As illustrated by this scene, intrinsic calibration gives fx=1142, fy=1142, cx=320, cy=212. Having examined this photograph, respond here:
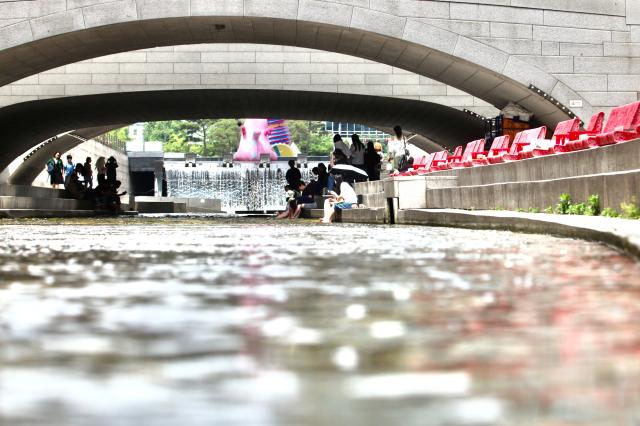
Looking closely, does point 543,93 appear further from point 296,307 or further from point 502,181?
point 296,307

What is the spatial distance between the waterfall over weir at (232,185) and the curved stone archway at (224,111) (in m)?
17.0

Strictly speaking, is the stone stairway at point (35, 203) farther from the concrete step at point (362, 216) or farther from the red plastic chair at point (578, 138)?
the red plastic chair at point (578, 138)

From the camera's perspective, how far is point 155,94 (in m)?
48.3

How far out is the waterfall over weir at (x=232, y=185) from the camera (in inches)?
2995

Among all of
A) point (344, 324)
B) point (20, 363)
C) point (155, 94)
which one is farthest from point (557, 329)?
point (155, 94)

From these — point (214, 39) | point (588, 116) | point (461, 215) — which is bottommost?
point (461, 215)

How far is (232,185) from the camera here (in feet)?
252

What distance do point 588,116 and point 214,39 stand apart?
43.0 feet

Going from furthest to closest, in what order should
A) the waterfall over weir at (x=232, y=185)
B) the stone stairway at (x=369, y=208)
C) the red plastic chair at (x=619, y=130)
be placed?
the waterfall over weir at (x=232, y=185) → the stone stairway at (x=369, y=208) → the red plastic chair at (x=619, y=130)

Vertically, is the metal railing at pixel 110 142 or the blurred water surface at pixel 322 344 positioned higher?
the metal railing at pixel 110 142

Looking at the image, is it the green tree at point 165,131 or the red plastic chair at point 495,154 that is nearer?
the red plastic chair at point 495,154

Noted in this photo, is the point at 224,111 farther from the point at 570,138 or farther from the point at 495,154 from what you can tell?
the point at 570,138

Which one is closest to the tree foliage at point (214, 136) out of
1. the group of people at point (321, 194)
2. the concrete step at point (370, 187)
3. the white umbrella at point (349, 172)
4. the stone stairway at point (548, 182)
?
the group of people at point (321, 194)

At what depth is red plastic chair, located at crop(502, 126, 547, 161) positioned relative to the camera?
22419 mm
